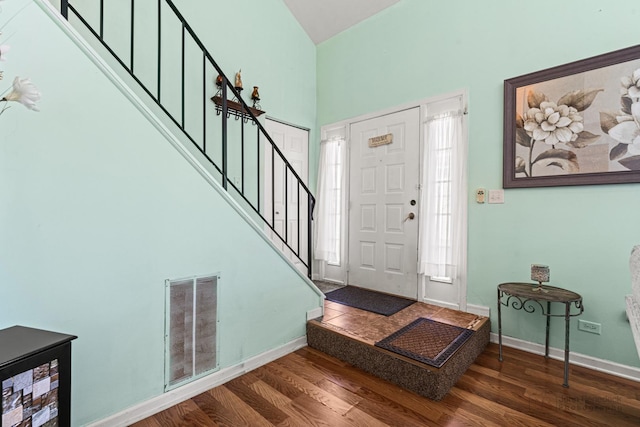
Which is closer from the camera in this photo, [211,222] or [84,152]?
[84,152]

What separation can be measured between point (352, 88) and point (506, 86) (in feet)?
6.10

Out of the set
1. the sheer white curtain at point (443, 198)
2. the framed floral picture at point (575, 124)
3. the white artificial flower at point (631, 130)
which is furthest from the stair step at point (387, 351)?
the white artificial flower at point (631, 130)

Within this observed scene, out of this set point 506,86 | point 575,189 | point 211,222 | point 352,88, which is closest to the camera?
point 211,222

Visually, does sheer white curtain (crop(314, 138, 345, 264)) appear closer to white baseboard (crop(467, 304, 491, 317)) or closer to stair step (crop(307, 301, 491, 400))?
stair step (crop(307, 301, 491, 400))

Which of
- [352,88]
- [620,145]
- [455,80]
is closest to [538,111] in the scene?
[620,145]

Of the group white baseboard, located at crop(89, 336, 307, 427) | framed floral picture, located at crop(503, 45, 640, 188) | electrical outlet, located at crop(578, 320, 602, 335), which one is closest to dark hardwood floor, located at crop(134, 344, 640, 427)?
white baseboard, located at crop(89, 336, 307, 427)

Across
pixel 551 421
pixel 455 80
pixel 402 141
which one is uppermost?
pixel 455 80

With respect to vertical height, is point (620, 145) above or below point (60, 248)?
above

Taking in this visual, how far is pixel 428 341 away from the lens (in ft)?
7.79


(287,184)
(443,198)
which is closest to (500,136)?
(443,198)

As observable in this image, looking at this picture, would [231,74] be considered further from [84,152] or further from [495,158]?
[495,158]

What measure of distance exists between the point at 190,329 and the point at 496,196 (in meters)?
2.79

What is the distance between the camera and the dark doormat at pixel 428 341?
2.13m

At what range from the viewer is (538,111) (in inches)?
103
